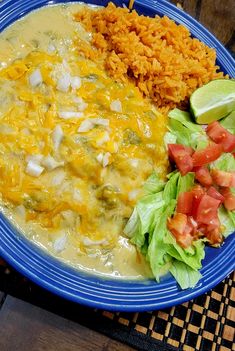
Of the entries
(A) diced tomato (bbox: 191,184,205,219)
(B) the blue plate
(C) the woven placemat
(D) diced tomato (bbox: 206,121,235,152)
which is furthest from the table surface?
(D) diced tomato (bbox: 206,121,235,152)

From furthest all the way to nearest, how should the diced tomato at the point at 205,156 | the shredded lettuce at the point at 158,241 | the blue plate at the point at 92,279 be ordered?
the diced tomato at the point at 205,156, the shredded lettuce at the point at 158,241, the blue plate at the point at 92,279

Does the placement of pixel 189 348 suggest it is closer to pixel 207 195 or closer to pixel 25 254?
pixel 207 195

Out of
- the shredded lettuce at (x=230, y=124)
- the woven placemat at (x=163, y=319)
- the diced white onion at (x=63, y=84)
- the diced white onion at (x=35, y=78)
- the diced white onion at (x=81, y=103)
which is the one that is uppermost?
the diced white onion at (x=35, y=78)

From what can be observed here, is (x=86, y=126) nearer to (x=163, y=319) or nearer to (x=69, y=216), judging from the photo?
(x=69, y=216)

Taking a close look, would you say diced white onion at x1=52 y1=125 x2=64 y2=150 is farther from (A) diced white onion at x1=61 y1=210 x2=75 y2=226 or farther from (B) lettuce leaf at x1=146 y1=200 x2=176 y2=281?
(B) lettuce leaf at x1=146 y1=200 x2=176 y2=281

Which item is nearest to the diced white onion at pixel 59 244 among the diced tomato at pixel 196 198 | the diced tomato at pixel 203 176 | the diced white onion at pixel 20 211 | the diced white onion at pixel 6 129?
the diced white onion at pixel 20 211

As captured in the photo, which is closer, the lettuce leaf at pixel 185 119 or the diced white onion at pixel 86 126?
the diced white onion at pixel 86 126

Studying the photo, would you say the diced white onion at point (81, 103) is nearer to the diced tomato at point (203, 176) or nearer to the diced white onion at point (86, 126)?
the diced white onion at point (86, 126)
